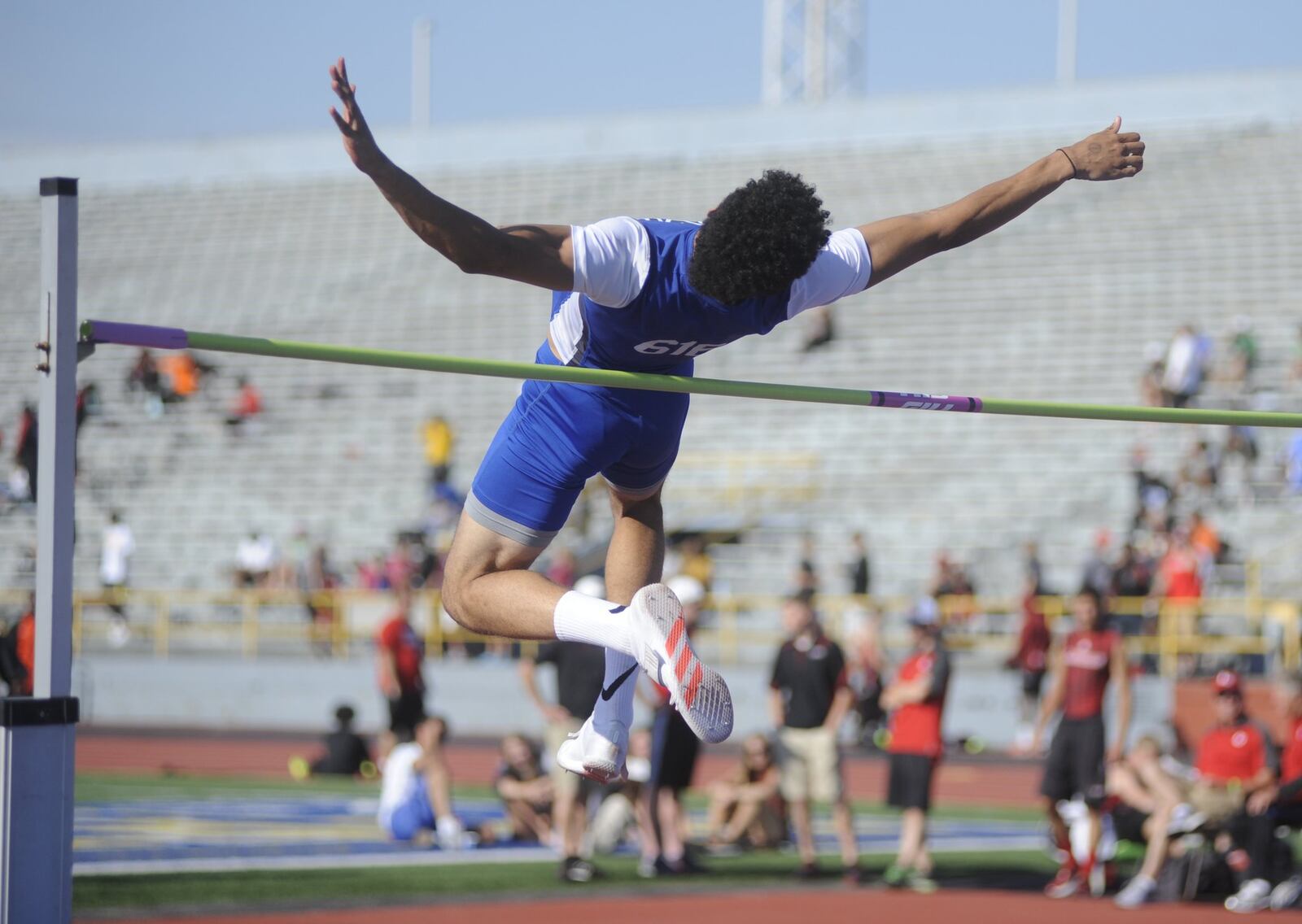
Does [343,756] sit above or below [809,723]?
below

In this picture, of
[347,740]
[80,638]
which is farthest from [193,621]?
[347,740]

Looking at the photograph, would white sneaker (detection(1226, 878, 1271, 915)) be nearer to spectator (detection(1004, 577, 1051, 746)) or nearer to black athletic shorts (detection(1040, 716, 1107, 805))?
black athletic shorts (detection(1040, 716, 1107, 805))

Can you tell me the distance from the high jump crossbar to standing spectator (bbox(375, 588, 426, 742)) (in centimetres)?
668

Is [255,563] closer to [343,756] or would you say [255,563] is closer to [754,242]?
[343,756]

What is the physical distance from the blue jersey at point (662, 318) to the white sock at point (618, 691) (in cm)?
80

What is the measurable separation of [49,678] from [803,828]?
6589 mm

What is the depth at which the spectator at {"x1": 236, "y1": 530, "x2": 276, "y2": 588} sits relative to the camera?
20.2 meters

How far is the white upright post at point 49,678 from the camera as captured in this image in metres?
3.96

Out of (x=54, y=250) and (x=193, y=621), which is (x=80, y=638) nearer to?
(x=193, y=621)

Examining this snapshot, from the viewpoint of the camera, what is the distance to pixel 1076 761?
1001 cm

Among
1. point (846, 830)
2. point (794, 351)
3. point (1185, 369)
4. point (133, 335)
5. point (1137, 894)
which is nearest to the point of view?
point (133, 335)

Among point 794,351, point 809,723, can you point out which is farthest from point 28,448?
point 809,723

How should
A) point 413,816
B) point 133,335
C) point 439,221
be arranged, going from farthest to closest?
point 413,816 → point 133,335 → point 439,221

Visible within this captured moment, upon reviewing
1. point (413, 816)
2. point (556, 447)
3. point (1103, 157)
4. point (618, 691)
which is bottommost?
point (413, 816)
